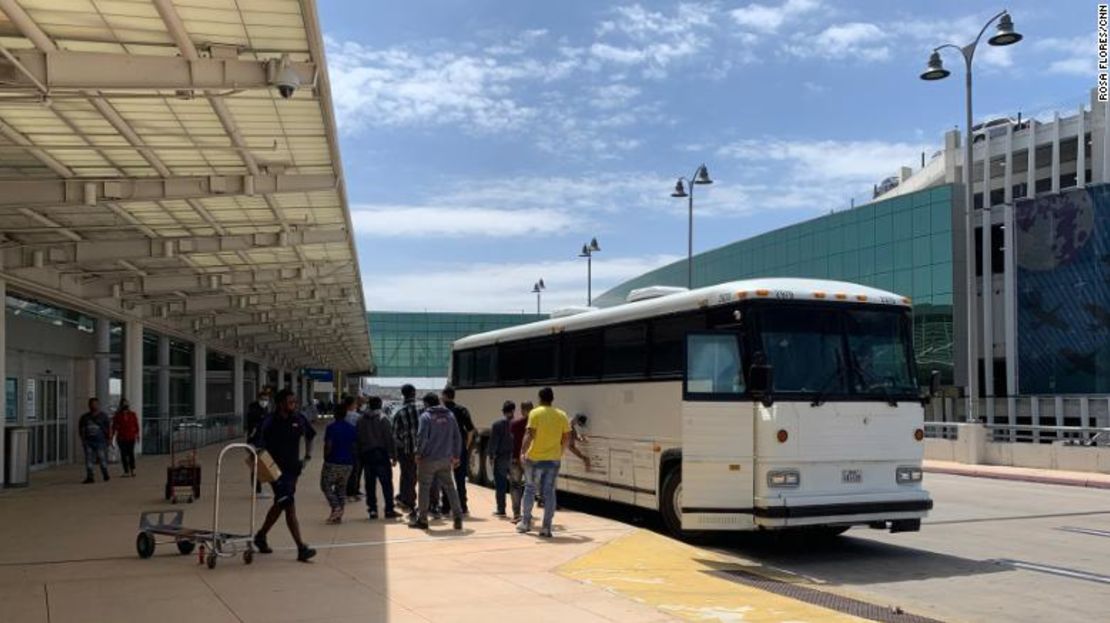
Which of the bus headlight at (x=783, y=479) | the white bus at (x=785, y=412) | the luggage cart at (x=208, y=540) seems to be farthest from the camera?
the white bus at (x=785, y=412)

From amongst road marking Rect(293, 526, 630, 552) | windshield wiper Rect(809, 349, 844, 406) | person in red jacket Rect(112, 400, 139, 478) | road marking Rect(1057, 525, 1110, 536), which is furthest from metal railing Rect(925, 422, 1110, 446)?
person in red jacket Rect(112, 400, 139, 478)

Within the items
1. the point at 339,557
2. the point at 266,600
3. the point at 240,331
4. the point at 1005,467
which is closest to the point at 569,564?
the point at 339,557

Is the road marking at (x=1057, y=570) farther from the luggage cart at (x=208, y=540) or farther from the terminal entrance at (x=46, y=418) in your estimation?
the terminal entrance at (x=46, y=418)

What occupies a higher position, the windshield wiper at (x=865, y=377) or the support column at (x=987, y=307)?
the support column at (x=987, y=307)

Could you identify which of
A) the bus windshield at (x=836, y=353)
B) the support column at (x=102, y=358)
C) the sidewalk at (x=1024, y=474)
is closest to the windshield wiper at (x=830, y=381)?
the bus windshield at (x=836, y=353)

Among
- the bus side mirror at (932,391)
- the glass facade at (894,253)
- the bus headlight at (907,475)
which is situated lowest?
the bus headlight at (907,475)

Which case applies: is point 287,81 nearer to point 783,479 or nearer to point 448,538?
point 448,538

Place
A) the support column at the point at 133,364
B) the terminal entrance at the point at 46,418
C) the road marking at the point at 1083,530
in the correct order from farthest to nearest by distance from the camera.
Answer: the support column at the point at 133,364
the terminal entrance at the point at 46,418
the road marking at the point at 1083,530

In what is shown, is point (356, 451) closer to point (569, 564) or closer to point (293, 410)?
point (293, 410)

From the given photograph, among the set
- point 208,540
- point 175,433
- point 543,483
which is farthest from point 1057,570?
point 175,433

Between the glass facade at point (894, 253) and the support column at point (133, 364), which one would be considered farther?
the glass facade at point (894, 253)

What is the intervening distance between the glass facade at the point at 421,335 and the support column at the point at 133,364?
66.5 m

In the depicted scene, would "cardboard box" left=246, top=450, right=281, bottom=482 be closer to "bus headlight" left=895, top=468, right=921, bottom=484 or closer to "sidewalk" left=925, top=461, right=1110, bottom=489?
"bus headlight" left=895, top=468, right=921, bottom=484

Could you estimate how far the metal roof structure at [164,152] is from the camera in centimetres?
1006
